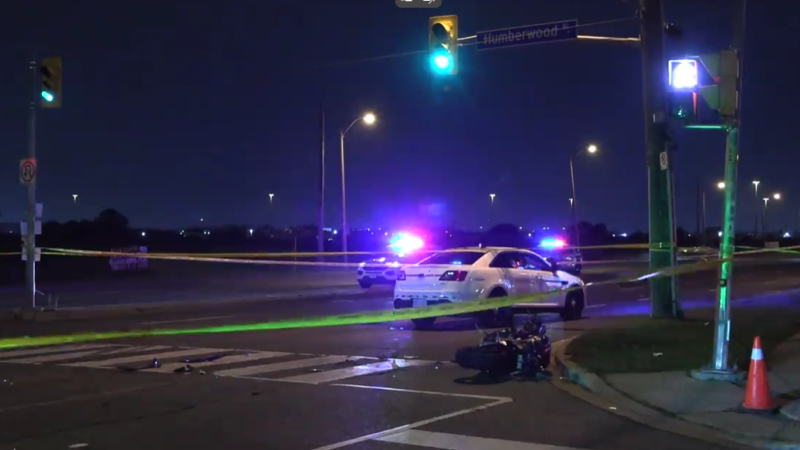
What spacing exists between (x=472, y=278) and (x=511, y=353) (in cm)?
550

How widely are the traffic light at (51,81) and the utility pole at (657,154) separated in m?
12.2

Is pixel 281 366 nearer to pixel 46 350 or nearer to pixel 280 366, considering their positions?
pixel 280 366

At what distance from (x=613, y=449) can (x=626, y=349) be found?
533 cm

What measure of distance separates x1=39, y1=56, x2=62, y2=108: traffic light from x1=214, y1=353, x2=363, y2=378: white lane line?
9575 mm

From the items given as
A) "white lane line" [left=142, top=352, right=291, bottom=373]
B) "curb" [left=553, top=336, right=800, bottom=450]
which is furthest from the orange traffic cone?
"white lane line" [left=142, top=352, right=291, bottom=373]

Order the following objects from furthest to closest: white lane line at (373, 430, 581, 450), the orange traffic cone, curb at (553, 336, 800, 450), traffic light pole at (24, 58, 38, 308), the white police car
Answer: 1. the white police car
2. traffic light pole at (24, 58, 38, 308)
3. the orange traffic cone
4. curb at (553, 336, 800, 450)
5. white lane line at (373, 430, 581, 450)

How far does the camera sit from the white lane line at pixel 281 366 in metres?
11.4

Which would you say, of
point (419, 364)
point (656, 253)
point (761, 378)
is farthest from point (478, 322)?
point (761, 378)

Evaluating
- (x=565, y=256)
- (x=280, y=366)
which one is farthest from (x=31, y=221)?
(x=565, y=256)

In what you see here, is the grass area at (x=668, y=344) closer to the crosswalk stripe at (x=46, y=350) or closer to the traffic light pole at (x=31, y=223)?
the crosswalk stripe at (x=46, y=350)

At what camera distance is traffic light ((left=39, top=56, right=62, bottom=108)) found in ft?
60.6

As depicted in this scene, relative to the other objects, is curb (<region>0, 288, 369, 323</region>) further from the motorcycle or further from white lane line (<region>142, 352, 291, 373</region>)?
the motorcycle

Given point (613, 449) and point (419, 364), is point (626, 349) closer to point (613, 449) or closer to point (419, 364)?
point (419, 364)

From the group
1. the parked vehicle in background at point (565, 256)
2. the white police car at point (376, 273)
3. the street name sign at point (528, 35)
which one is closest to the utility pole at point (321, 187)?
the white police car at point (376, 273)
